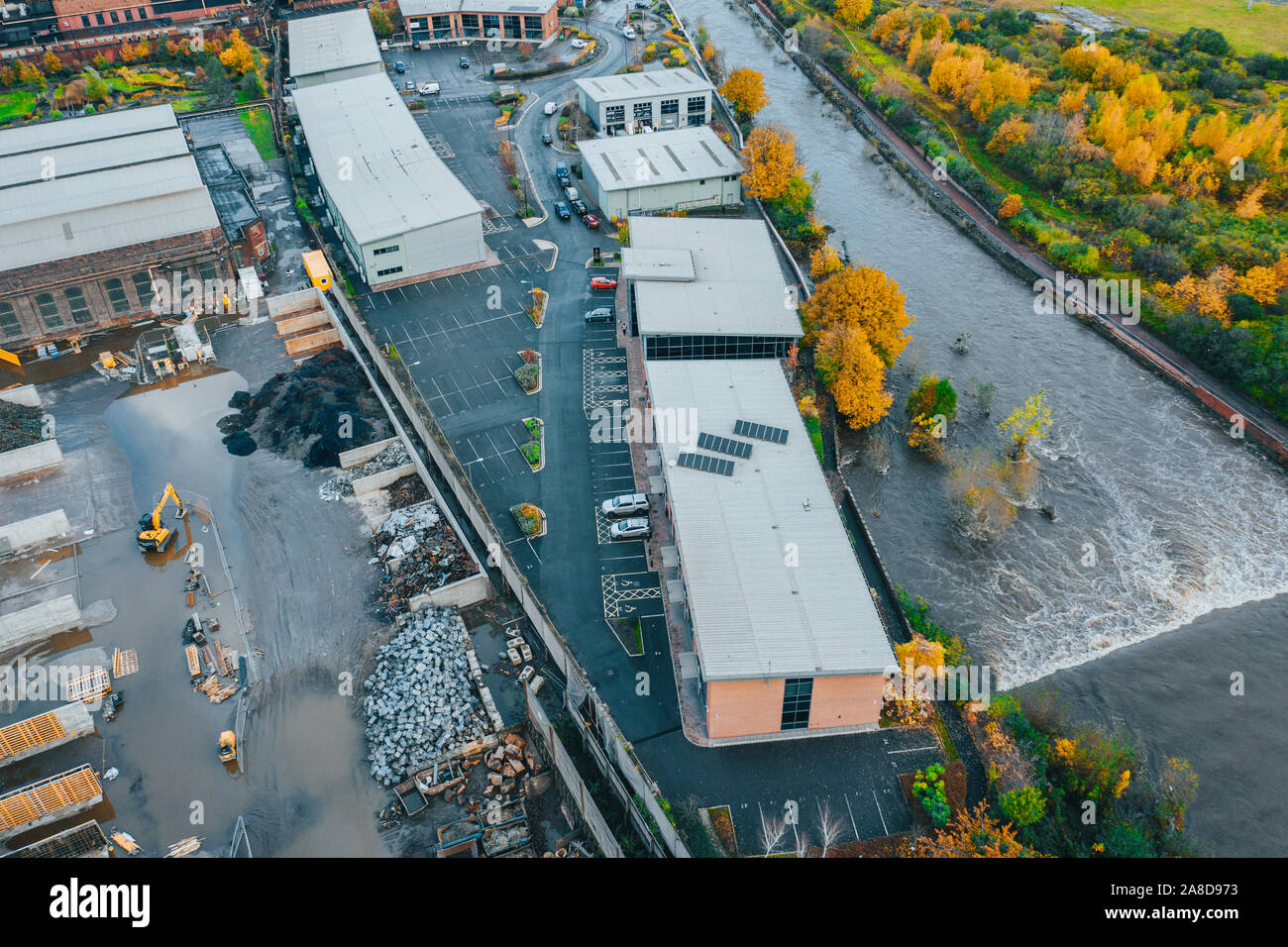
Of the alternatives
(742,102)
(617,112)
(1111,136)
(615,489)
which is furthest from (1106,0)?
(615,489)

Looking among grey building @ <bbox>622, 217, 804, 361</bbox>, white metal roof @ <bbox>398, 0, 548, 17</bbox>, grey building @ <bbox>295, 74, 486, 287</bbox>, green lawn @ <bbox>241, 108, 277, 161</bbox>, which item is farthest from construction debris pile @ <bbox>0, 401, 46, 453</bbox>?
white metal roof @ <bbox>398, 0, 548, 17</bbox>

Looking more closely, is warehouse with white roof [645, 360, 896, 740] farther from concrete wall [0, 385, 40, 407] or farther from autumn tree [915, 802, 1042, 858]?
concrete wall [0, 385, 40, 407]

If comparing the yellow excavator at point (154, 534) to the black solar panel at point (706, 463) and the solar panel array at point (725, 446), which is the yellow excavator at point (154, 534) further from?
the solar panel array at point (725, 446)

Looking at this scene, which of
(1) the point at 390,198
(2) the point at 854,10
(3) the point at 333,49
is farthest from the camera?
(2) the point at 854,10

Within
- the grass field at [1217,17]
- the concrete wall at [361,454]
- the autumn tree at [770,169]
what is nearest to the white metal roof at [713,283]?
the autumn tree at [770,169]

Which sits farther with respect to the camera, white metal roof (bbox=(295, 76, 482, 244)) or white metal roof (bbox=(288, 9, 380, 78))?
white metal roof (bbox=(288, 9, 380, 78))

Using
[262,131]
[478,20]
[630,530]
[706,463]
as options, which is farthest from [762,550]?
[478,20]

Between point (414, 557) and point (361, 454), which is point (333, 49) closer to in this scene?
point (361, 454)
